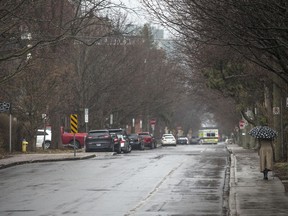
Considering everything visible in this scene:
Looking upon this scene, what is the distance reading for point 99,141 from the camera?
43.5m

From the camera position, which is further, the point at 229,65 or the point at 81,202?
the point at 229,65

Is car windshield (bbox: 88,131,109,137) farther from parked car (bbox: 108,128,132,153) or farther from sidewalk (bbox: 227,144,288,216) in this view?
sidewalk (bbox: 227,144,288,216)

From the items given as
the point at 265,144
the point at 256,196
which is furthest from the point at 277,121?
the point at 256,196

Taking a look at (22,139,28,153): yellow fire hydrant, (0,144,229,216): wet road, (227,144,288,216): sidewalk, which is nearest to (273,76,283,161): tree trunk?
(0,144,229,216): wet road

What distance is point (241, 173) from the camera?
23.6 m

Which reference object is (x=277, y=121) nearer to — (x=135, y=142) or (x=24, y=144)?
(x=24, y=144)

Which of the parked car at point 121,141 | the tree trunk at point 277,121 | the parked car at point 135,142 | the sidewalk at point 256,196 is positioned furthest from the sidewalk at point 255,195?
the parked car at point 135,142

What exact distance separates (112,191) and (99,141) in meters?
25.7

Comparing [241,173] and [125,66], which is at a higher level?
[125,66]

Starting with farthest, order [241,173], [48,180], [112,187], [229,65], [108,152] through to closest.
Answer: [108,152] → [229,65] → [241,173] → [48,180] → [112,187]

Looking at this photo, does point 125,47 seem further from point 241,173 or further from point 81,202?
point 81,202

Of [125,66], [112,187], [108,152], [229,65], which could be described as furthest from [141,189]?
[125,66]

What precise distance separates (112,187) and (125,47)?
41.2m

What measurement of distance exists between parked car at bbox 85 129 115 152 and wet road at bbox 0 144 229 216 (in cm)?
1589
